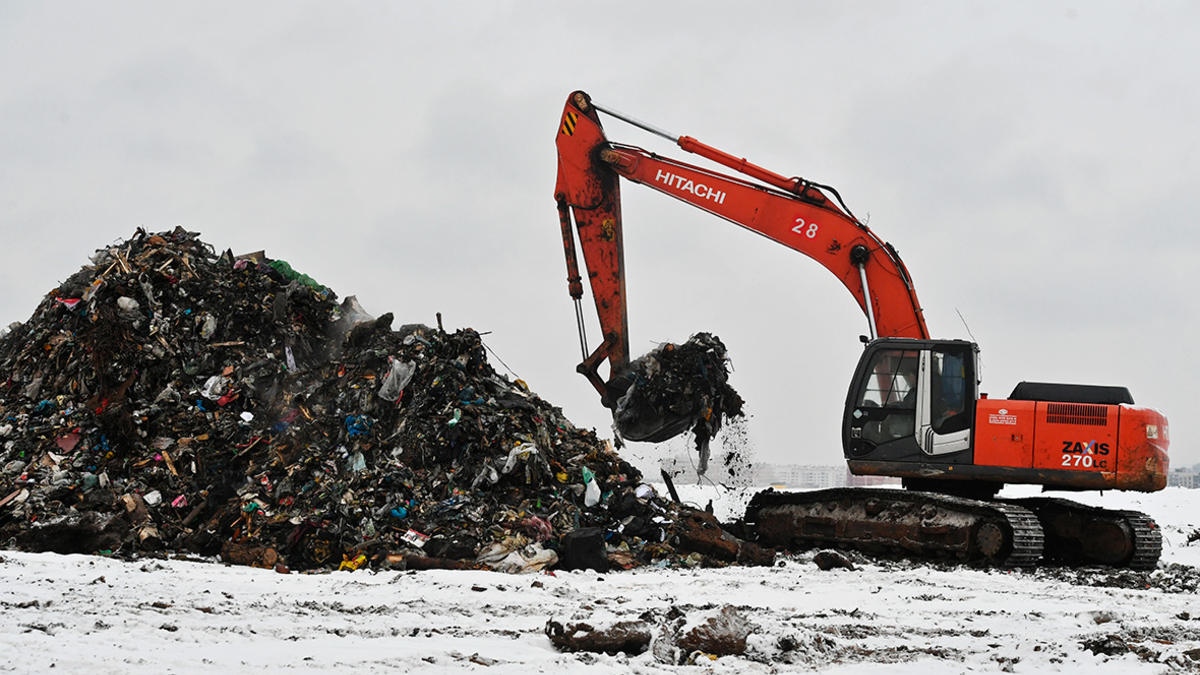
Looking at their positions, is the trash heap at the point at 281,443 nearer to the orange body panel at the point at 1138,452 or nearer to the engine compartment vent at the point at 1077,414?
the engine compartment vent at the point at 1077,414

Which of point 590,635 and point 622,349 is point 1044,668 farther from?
point 622,349

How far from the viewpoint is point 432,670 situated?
13.5 feet

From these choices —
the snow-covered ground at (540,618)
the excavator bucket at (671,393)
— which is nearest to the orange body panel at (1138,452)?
the snow-covered ground at (540,618)

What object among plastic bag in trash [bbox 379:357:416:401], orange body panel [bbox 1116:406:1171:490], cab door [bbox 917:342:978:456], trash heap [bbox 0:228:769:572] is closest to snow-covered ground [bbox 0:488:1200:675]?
trash heap [bbox 0:228:769:572]

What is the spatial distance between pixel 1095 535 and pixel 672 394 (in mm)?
4347

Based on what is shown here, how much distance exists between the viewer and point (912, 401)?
29.5 feet

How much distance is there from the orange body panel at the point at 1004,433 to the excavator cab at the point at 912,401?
0.10 m

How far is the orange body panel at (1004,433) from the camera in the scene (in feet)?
28.4

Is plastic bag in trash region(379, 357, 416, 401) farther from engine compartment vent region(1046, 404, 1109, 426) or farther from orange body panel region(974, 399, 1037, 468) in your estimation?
engine compartment vent region(1046, 404, 1109, 426)

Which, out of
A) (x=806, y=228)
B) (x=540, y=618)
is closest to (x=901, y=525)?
(x=806, y=228)

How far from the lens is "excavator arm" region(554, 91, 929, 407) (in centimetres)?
977

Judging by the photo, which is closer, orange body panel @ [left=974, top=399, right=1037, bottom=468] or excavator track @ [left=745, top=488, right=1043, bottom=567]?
excavator track @ [left=745, top=488, right=1043, bottom=567]

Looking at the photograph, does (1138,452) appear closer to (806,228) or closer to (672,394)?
(806,228)

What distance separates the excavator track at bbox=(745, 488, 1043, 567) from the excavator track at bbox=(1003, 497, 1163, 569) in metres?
0.69
